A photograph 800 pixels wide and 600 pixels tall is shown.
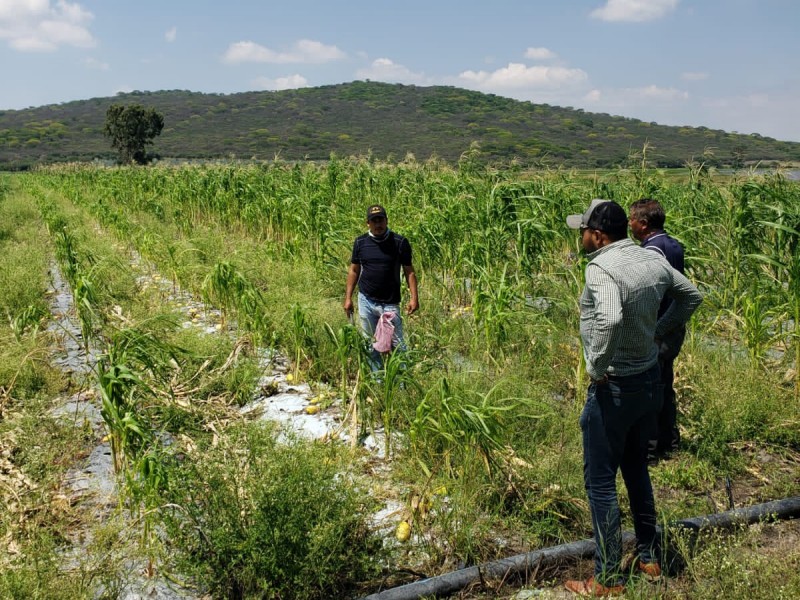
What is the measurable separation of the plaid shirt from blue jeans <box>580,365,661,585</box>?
0.11 metres

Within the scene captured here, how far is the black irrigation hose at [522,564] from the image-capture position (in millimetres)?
2965

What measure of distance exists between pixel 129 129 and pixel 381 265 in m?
56.4

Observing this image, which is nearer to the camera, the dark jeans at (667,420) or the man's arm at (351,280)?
the dark jeans at (667,420)

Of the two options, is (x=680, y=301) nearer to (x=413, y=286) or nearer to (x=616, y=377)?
(x=616, y=377)

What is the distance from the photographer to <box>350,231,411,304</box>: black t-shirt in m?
5.20

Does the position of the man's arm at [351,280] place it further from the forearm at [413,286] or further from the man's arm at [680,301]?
the man's arm at [680,301]

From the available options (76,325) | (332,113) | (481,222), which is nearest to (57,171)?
(76,325)

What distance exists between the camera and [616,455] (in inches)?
114

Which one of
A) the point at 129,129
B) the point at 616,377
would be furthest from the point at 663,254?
the point at 129,129

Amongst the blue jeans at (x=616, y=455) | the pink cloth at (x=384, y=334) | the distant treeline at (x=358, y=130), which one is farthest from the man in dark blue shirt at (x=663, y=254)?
the distant treeline at (x=358, y=130)

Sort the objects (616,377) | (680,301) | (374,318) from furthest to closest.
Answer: (374,318) → (680,301) → (616,377)

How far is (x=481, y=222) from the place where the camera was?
7367 mm

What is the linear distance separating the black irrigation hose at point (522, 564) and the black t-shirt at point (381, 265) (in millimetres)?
2576

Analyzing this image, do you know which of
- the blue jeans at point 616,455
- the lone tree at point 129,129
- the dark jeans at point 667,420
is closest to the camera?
the blue jeans at point 616,455
